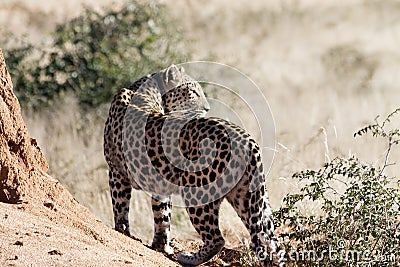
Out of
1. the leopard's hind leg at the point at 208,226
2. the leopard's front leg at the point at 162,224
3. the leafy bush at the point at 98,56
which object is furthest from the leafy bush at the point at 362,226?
the leafy bush at the point at 98,56

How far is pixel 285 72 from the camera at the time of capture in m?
20.2

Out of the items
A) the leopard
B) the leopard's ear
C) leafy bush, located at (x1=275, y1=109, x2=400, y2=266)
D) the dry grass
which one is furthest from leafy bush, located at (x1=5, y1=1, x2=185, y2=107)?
leafy bush, located at (x1=275, y1=109, x2=400, y2=266)

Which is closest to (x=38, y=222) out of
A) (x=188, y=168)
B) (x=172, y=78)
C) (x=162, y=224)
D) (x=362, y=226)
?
(x=188, y=168)

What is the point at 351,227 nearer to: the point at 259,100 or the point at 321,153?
the point at 321,153

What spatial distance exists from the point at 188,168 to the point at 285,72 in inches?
530

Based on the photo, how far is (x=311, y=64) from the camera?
68.4 ft

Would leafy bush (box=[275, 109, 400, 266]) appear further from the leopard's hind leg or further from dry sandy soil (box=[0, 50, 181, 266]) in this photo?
dry sandy soil (box=[0, 50, 181, 266])

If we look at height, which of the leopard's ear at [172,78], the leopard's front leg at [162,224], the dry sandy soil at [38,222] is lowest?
the dry sandy soil at [38,222]

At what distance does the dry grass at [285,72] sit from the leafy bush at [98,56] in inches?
15.7

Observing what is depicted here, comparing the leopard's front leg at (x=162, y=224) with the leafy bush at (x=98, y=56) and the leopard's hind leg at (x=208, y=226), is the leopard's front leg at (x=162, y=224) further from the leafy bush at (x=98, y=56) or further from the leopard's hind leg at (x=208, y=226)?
the leafy bush at (x=98, y=56)

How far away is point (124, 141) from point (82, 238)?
1923mm

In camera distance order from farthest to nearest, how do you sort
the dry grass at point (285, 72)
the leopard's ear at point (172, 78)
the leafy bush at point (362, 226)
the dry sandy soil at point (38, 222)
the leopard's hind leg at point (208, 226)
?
the dry grass at point (285, 72)
the leopard's ear at point (172, 78)
the leopard's hind leg at point (208, 226)
the leafy bush at point (362, 226)
the dry sandy soil at point (38, 222)

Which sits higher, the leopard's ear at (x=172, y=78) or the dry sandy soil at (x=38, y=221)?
the leopard's ear at (x=172, y=78)

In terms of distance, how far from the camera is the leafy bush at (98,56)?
1308 centimetres
